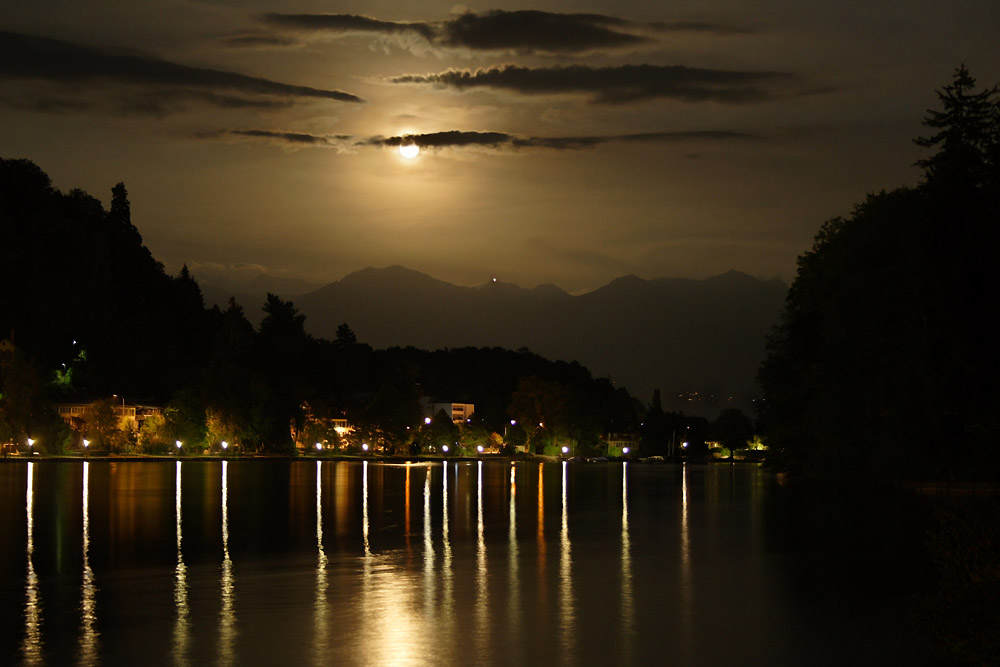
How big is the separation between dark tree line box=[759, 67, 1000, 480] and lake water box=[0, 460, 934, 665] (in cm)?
1208

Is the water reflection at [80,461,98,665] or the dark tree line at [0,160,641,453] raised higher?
the dark tree line at [0,160,641,453]

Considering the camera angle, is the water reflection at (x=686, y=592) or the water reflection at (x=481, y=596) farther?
the water reflection at (x=686, y=592)

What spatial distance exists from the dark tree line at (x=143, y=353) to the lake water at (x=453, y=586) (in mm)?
80783

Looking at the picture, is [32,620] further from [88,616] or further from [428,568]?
[428,568]

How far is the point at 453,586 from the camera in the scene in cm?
1986

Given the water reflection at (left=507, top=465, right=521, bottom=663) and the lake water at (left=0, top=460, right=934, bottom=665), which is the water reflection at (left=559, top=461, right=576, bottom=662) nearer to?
the lake water at (left=0, top=460, right=934, bottom=665)

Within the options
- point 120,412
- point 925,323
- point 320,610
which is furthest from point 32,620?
point 120,412

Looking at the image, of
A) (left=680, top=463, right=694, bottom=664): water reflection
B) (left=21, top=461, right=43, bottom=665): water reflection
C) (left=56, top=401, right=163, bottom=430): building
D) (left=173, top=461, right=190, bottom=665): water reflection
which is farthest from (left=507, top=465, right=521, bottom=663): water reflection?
(left=56, top=401, right=163, bottom=430): building

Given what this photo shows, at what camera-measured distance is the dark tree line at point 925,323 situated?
163 feet

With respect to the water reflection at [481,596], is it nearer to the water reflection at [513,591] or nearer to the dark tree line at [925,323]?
the water reflection at [513,591]

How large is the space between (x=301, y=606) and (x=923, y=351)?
127 ft

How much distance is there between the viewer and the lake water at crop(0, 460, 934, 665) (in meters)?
14.6

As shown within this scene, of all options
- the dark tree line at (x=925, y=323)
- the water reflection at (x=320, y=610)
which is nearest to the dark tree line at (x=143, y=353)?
the dark tree line at (x=925, y=323)

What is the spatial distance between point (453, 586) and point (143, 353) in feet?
471
